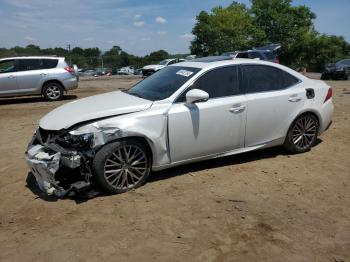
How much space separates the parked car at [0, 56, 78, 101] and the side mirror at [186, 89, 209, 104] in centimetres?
998

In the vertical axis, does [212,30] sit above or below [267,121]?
above

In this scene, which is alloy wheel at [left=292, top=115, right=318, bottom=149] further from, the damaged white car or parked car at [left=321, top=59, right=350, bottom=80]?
parked car at [left=321, top=59, right=350, bottom=80]

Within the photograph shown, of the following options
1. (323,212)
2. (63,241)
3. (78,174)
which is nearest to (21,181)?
(78,174)

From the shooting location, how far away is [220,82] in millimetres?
5848

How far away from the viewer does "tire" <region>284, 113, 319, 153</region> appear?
21.3 ft

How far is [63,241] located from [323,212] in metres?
2.73

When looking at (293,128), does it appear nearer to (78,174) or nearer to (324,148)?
(324,148)

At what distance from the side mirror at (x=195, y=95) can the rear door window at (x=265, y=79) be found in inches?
35.5

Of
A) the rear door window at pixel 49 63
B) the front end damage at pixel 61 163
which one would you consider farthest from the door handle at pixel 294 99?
the rear door window at pixel 49 63

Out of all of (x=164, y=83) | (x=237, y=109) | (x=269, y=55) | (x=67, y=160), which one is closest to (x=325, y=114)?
(x=237, y=109)

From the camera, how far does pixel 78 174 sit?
4.99 meters

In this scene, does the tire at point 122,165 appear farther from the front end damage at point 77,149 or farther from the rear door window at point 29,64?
the rear door window at point 29,64

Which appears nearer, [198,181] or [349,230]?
[349,230]

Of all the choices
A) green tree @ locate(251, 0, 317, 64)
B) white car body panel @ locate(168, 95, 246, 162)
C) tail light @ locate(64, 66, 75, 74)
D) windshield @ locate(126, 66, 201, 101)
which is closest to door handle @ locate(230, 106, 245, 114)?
white car body panel @ locate(168, 95, 246, 162)
